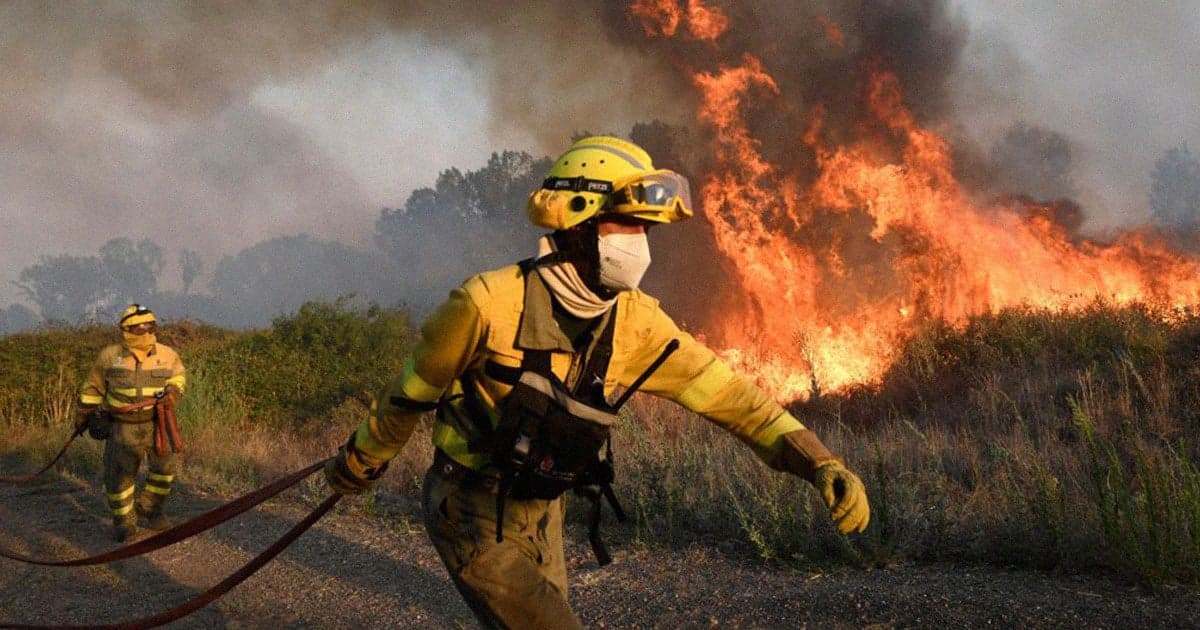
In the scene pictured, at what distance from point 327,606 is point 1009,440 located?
18.0 feet

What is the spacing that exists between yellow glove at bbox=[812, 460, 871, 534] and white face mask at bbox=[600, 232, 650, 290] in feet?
2.76

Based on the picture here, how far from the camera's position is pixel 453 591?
495cm

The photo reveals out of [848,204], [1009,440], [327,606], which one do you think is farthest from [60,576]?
[848,204]

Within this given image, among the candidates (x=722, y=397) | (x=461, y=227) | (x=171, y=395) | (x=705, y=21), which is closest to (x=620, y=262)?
(x=722, y=397)

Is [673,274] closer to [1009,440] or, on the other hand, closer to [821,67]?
[821,67]

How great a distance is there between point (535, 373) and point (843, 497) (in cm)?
101

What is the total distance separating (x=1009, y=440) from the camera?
264 inches

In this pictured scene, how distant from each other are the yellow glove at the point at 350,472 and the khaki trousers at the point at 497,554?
223mm

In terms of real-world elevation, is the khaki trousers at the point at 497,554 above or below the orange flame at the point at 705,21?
below

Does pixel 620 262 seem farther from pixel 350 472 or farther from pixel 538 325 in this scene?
pixel 350 472

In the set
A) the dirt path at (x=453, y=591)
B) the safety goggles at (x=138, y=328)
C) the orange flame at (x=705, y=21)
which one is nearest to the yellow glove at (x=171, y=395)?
the safety goggles at (x=138, y=328)

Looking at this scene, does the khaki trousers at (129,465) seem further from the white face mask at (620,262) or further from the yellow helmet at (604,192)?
the white face mask at (620,262)

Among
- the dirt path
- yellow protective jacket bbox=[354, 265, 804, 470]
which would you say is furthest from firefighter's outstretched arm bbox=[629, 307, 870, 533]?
the dirt path

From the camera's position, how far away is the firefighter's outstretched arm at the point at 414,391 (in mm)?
2311
